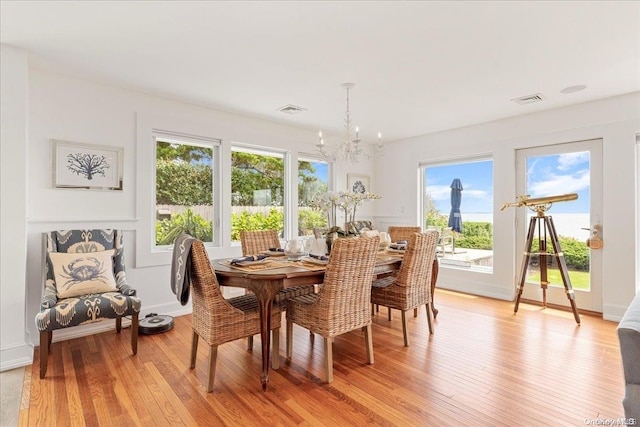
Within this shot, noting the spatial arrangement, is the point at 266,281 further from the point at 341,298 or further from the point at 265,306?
the point at 341,298

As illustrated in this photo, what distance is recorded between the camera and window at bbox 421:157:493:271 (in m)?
4.82

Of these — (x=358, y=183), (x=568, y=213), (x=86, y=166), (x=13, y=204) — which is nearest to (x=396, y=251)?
(x=568, y=213)

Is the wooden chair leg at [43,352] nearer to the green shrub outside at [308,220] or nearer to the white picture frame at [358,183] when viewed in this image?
the green shrub outside at [308,220]

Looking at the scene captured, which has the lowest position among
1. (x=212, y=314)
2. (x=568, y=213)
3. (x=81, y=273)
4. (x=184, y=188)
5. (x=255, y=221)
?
(x=212, y=314)

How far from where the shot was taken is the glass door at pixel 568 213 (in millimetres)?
3869

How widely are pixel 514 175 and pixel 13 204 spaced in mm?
5350

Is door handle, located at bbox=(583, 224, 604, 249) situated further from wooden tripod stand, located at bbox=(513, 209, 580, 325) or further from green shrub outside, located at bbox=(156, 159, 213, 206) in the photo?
green shrub outside, located at bbox=(156, 159, 213, 206)

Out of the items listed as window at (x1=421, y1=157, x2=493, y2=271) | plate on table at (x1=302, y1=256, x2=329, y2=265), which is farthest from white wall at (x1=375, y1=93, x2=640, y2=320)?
plate on table at (x1=302, y1=256, x2=329, y2=265)

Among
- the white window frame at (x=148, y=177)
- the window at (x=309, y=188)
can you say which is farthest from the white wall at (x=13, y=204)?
the window at (x=309, y=188)

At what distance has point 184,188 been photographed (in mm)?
4020

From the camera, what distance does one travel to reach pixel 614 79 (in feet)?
10.4

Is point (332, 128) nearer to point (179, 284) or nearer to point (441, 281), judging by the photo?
point (441, 281)

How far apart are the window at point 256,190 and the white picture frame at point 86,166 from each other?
4.48ft

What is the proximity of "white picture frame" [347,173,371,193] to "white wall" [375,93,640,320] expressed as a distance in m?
0.26
